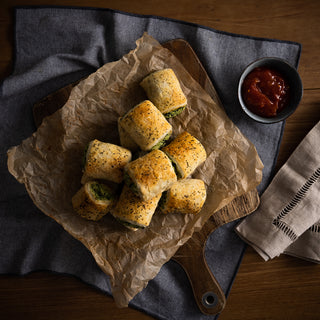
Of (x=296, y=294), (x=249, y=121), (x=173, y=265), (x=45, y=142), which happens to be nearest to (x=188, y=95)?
(x=249, y=121)

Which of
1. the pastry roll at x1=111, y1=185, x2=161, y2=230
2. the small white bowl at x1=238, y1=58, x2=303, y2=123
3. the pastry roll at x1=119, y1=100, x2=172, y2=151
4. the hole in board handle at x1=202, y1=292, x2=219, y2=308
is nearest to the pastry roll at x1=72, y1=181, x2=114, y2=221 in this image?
the pastry roll at x1=111, y1=185, x2=161, y2=230

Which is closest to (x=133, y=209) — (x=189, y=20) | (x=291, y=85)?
(x=291, y=85)

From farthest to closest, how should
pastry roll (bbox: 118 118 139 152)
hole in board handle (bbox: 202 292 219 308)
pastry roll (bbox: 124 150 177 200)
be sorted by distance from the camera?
hole in board handle (bbox: 202 292 219 308), pastry roll (bbox: 118 118 139 152), pastry roll (bbox: 124 150 177 200)

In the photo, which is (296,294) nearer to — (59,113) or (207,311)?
(207,311)

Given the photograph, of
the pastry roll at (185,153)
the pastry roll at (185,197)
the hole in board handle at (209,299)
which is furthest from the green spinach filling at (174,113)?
the hole in board handle at (209,299)

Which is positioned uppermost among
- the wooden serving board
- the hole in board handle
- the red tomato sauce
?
the red tomato sauce

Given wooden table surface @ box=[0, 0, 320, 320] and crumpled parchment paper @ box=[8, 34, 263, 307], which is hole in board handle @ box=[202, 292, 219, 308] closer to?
wooden table surface @ box=[0, 0, 320, 320]

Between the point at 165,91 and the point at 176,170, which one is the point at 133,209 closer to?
the point at 176,170
